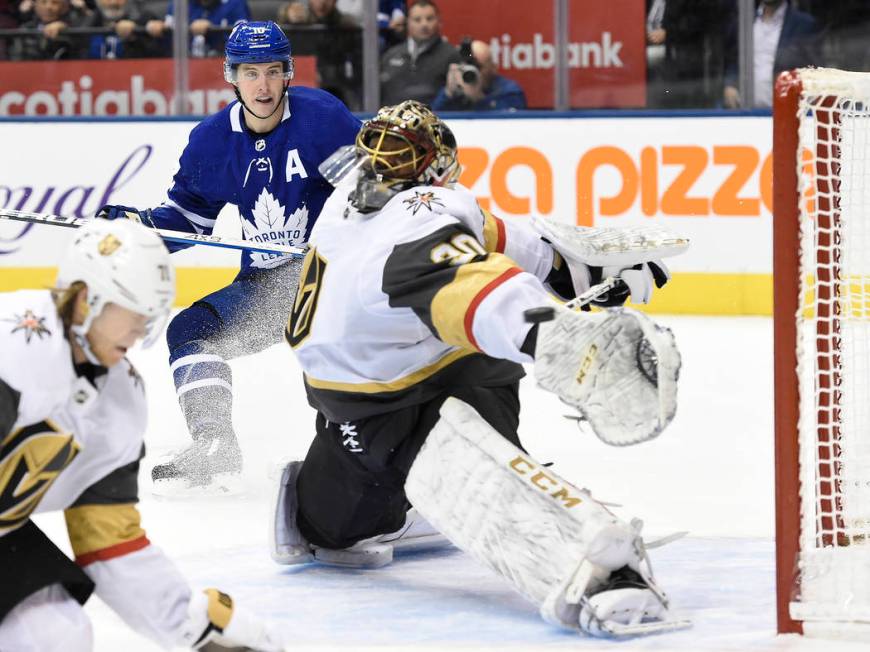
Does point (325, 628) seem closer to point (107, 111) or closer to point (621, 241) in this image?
point (621, 241)

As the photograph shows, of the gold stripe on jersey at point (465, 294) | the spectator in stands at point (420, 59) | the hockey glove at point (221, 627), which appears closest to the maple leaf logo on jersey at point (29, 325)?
the hockey glove at point (221, 627)

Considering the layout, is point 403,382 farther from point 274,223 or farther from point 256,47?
point 256,47

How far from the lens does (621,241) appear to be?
108 inches

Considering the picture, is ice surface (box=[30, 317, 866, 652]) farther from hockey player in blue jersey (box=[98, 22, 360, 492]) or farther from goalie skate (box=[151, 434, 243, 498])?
hockey player in blue jersey (box=[98, 22, 360, 492])

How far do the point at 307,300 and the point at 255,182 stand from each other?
1139mm

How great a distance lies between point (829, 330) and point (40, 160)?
4500mm

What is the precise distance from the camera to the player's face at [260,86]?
12.4ft

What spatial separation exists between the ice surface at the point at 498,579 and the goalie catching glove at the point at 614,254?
0.50 metres

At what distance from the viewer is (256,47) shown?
12.4 ft

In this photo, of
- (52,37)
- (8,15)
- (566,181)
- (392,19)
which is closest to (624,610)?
(566,181)

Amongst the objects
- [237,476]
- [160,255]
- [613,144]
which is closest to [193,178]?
[237,476]

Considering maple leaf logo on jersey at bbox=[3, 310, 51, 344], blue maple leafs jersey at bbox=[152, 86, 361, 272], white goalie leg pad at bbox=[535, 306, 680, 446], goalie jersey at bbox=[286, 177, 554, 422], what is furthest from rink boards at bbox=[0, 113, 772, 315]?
maple leaf logo on jersey at bbox=[3, 310, 51, 344]

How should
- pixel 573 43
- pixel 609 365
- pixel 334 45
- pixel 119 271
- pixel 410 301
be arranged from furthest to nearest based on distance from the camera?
1. pixel 334 45
2. pixel 573 43
3. pixel 410 301
4. pixel 609 365
5. pixel 119 271

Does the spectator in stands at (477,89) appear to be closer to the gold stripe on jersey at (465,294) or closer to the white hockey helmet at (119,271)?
the gold stripe on jersey at (465,294)
